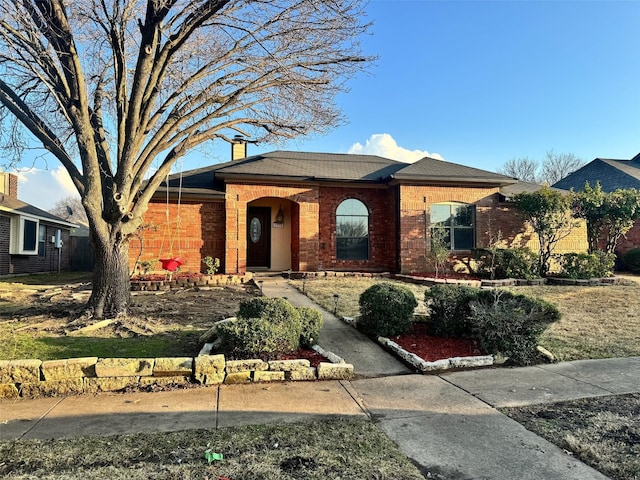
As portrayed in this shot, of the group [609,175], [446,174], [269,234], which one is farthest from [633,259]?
[269,234]

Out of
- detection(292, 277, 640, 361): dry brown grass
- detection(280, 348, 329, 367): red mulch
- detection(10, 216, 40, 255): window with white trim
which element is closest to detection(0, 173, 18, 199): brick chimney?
detection(10, 216, 40, 255): window with white trim

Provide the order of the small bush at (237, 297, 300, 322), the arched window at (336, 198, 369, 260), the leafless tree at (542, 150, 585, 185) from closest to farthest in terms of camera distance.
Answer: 1. the small bush at (237, 297, 300, 322)
2. the arched window at (336, 198, 369, 260)
3. the leafless tree at (542, 150, 585, 185)

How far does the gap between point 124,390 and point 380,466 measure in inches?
112

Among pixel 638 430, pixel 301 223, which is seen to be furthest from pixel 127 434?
pixel 301 223

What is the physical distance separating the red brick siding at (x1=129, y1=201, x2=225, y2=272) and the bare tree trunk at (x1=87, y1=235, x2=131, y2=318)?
6.03 metres

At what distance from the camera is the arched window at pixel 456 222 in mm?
14172

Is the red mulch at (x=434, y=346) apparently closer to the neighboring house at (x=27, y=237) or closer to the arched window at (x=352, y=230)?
the arched window at (x=352, y=230)

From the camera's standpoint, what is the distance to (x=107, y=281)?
6.83 meters

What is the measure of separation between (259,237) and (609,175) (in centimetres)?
1948

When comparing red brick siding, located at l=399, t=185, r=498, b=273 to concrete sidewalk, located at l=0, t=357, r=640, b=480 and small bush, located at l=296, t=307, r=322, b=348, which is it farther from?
concrete sidewalk, located at l=0, t=357, r=640, b=480

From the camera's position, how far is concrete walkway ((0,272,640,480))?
2785 millimetres

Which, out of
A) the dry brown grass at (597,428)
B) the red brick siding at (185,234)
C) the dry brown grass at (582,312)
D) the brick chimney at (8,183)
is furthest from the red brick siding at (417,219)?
the brick chimney at (8,183)

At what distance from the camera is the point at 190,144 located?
25.3 ft

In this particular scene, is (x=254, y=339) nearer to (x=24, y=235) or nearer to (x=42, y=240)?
(x=24, y=235)
